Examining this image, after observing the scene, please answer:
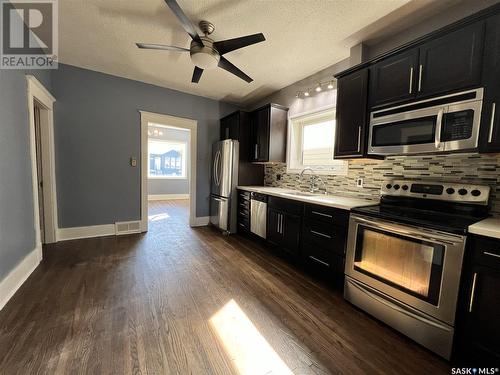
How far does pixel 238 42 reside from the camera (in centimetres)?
192

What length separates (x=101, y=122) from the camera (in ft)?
11.2

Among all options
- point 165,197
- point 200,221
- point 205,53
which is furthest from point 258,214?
point 165,197

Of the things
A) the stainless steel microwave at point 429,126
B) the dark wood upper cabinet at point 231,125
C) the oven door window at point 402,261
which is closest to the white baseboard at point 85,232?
the dark wood upper cabinet at point 231,125

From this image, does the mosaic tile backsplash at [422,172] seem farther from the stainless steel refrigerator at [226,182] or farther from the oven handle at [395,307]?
the stainless steel refrigerator at [226,182]

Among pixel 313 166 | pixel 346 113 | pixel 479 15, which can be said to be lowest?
pixel 313 166

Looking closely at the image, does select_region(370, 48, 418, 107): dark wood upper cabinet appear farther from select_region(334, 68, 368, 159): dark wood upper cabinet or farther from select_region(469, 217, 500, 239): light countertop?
select_region(469, 217, 500, 239): light countertop

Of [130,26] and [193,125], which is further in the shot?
[193,125]

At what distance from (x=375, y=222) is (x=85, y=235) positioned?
13.4 feet

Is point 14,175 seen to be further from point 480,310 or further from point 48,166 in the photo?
point 480,310

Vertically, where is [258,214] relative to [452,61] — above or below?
below

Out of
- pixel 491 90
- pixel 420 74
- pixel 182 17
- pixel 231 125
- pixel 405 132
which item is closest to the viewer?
pixel 491 90

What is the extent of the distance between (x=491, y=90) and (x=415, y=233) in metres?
1.06

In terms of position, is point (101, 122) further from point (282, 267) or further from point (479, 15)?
point (479, 15)

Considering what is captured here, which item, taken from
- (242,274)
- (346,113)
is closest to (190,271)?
(242,274)
